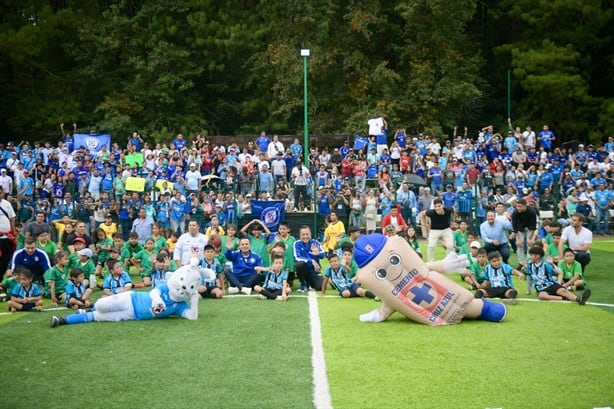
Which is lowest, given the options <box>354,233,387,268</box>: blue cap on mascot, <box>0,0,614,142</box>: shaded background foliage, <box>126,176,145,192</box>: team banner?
<box>354,233,387,268</box>: blue cap on mascot

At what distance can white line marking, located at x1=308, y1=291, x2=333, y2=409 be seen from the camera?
25.9 feet

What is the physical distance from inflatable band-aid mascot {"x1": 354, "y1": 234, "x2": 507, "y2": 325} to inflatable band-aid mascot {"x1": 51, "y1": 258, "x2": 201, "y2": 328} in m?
2.51

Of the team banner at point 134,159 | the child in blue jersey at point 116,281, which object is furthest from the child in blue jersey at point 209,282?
the team banner at point 134,159

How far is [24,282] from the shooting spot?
13656 mm

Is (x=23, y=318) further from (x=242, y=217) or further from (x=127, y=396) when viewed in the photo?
(x=242, y=217)

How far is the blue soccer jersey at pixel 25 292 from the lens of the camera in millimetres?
13641

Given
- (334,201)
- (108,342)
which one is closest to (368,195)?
(334,201)

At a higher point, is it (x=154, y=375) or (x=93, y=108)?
(x=93, y=108)

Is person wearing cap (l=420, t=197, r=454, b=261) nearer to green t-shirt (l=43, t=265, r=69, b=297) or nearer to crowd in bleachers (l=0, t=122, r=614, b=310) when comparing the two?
crowd in bleachers (l=0, t=122, r=614, b=310)

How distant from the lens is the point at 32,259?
14.7 meters

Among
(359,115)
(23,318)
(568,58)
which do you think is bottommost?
(23,318)

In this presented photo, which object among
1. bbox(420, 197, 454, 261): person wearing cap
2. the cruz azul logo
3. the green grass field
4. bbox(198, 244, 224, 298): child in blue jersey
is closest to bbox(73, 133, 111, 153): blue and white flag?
the cruz azul logo

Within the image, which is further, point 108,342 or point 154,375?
point 108,342

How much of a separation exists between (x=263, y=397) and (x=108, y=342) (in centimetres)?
340
